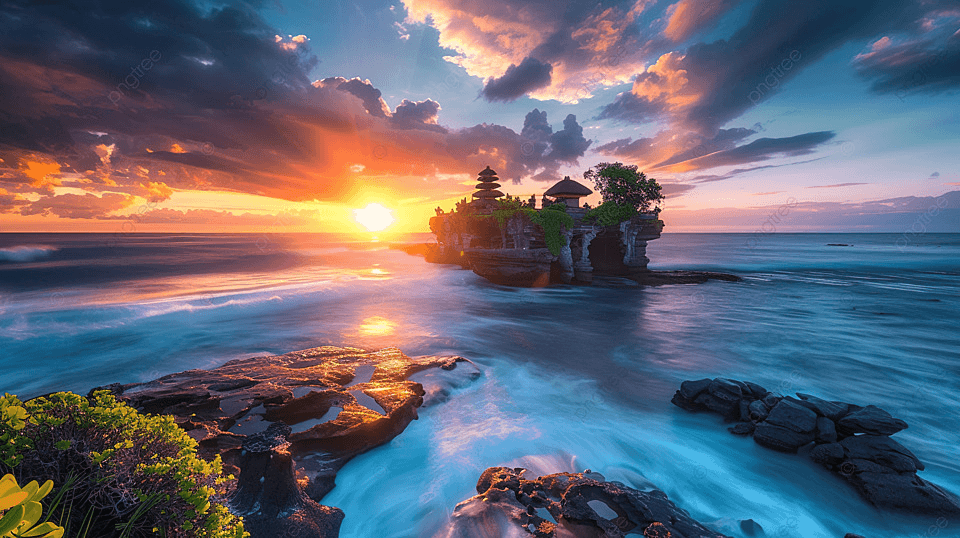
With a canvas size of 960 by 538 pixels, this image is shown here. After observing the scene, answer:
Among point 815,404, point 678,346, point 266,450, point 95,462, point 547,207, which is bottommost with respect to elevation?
point 678,346

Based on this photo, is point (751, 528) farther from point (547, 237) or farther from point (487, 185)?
point (487, 185)

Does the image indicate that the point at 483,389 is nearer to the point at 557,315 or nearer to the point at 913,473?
the point at 913,473

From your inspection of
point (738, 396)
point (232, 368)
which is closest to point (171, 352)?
point (232, 368)

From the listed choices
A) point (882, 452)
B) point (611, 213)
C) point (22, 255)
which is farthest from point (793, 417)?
point (22, 255)

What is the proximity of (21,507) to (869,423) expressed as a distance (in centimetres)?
1105

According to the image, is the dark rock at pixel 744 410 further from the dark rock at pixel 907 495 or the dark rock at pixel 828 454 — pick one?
the dark rock at pixel 907 495

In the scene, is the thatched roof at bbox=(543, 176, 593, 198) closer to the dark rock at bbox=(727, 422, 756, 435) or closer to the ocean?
the ocean

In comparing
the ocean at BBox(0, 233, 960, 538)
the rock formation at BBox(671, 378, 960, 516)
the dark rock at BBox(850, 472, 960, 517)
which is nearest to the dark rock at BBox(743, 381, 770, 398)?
the rock formation at BBox(671, 378, 960, 516)

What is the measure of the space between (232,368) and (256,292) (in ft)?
62.8

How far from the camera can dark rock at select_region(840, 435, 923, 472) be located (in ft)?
19.5

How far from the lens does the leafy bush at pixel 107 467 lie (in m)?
2.01

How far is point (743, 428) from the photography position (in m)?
7.71

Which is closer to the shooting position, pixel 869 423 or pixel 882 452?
pixel 882 452

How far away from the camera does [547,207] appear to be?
28.0m
